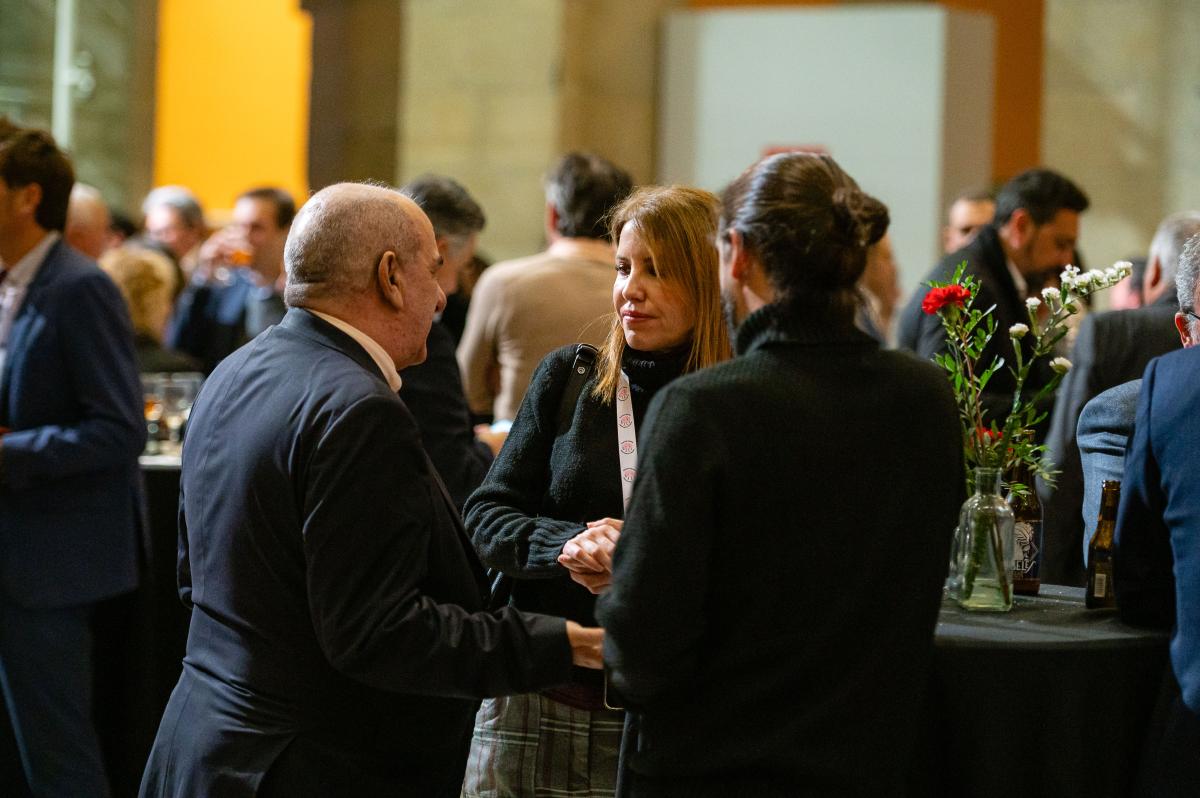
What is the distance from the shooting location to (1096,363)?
4.16 meters

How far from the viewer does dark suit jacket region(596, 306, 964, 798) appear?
176 cm

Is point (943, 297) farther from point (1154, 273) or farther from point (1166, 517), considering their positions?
point (1154, 273)

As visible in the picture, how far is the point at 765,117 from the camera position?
7.16 m

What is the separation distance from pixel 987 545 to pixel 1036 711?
→ 0.32 meters

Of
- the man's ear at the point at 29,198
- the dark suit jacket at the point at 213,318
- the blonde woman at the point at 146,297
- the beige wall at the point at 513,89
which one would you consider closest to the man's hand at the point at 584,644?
the man's ear at the point at 29,198

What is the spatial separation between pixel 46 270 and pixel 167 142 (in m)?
6.74

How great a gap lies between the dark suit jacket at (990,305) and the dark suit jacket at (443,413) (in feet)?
5.04

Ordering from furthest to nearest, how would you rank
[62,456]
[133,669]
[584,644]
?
[133,669] < [62,456] < [584,644]

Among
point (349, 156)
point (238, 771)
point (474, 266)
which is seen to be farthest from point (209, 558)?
point (349, 156)

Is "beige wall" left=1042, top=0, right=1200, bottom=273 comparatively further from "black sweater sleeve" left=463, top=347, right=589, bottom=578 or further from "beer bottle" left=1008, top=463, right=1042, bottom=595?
"black sweater sleeve" left=463, top=347, right=589, bottom=578

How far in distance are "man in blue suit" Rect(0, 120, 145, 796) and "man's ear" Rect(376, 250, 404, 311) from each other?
1359mm

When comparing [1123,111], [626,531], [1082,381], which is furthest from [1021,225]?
[1123,111]

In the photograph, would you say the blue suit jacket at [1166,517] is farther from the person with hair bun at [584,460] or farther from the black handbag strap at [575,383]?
the black handbag strap at [575,383]

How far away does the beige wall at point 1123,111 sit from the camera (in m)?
8.03
